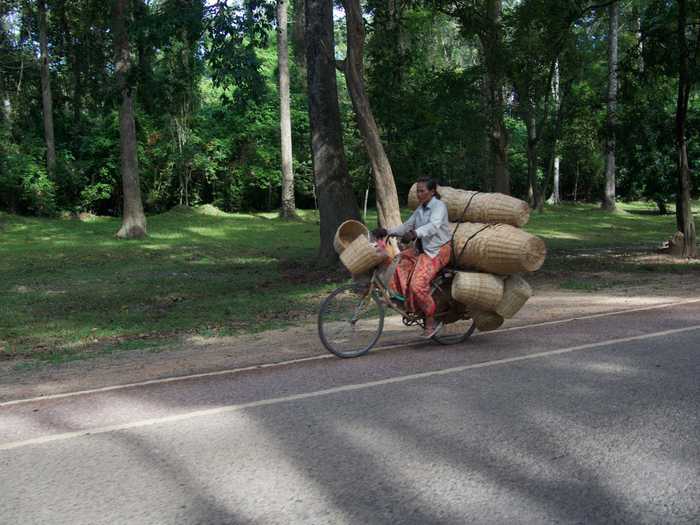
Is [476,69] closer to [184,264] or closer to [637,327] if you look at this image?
[184,264]

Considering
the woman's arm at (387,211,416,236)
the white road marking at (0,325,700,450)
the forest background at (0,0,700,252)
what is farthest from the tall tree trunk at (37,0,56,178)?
the white road marking at (0,325,700,450)

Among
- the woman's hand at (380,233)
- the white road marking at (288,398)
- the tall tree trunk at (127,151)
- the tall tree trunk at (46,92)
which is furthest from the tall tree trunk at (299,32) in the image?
the white road marking at (288,398)

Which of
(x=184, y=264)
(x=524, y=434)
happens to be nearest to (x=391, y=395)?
(x=524, y=434)

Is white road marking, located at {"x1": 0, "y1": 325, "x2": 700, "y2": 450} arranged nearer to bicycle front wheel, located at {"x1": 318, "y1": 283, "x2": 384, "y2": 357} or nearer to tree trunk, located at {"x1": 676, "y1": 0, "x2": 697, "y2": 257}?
bicycle front wheel, located at {"x1": 318, "y1": 283, "x2": 384, "y2": 357}

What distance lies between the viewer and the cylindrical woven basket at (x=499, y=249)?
7617 mm

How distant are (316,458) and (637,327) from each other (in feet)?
19.2

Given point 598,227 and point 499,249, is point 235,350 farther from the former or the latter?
point 598,227

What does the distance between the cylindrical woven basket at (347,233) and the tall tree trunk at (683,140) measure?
13.3m

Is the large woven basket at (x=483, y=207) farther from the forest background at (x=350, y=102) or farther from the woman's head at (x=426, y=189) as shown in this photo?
the forest background at (x=350, y=102)

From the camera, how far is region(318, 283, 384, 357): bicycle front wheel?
7691 mm

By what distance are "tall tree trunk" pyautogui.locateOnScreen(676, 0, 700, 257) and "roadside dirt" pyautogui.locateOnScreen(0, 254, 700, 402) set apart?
17.9 feet

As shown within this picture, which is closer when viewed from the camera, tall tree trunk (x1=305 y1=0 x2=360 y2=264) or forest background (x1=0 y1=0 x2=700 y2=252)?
tall tree trunk (x1=305 y1=0 x2=360 y2=264)

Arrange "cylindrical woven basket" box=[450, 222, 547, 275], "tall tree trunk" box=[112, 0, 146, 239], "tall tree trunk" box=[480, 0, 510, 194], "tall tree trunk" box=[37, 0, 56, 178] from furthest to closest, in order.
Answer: "tall tree trunk" box=[37, 0, 56, 178] < "tall tree trunk" box=[112, 0, 146, 239] < "tall tree trunk" box=[480, 0, 510, 194] < "cylindrical woven basket" box=[450, 222, 547, 275]

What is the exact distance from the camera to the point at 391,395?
6020mm
